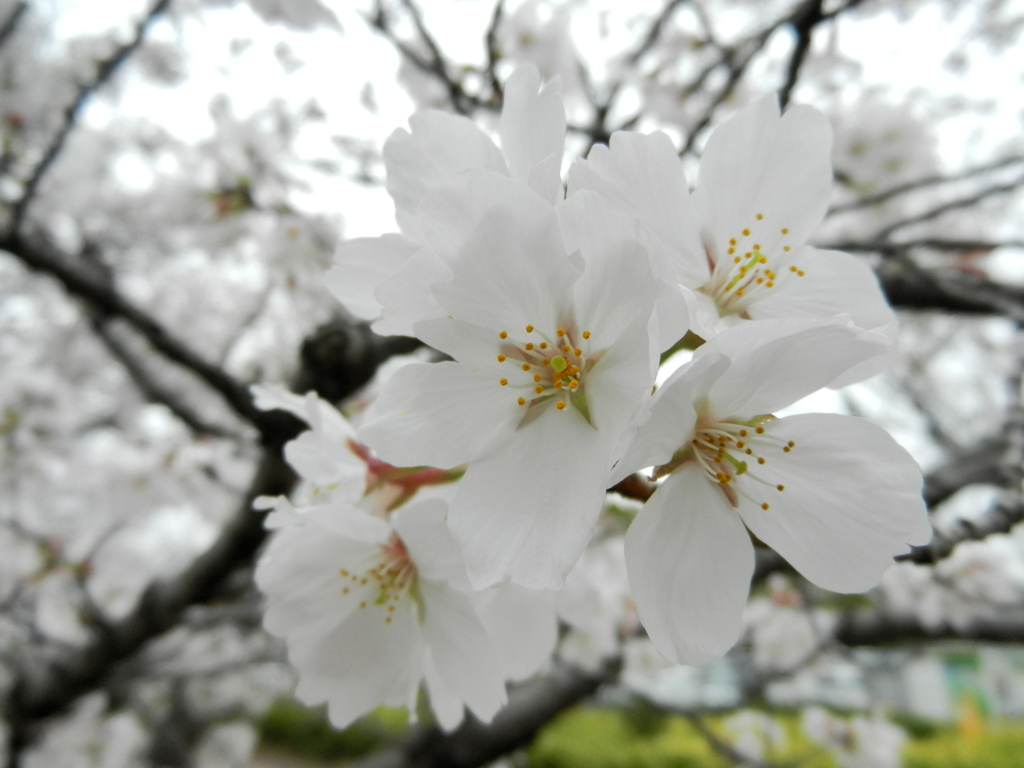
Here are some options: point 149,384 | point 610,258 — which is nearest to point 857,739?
point 610,258

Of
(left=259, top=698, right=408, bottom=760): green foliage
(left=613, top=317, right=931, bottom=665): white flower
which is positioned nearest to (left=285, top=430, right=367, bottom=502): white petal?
(left=613, top=317, right=931, bottom=665): white flower

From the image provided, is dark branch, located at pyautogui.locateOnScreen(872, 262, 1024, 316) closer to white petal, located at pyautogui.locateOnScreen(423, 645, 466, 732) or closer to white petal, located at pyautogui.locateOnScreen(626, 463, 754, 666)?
white petal, located at pyautogui.locateOnScreen(626, 463, 754, 666)

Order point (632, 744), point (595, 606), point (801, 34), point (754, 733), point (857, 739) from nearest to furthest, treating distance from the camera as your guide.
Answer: point (595, 606), point (801, 34), point (857, 739), point (754, 733), point (632, 744)

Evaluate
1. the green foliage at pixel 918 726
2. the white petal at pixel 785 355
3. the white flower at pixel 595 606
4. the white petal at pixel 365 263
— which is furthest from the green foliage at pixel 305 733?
the white petal at pixel 785 355

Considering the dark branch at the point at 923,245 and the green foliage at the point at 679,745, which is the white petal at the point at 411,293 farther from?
the green foliage at the point at 679,745

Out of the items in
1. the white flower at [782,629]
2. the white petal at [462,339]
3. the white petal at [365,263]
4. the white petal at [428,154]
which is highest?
the white petal at [428,154]

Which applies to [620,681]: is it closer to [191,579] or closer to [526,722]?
[526,722]

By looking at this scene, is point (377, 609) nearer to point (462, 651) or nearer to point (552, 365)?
point (462, 651)

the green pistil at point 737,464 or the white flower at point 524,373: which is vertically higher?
the white flower at point 524,373
